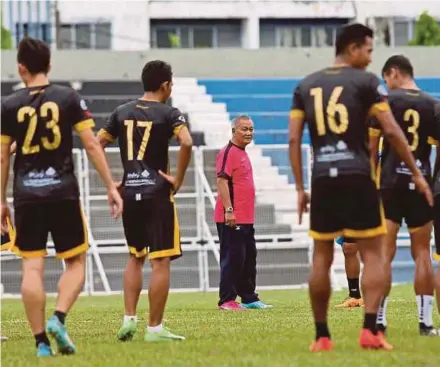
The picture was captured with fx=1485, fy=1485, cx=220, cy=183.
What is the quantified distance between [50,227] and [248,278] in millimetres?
6906

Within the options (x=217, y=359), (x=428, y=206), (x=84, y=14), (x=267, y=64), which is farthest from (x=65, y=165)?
(x=84, y=14)

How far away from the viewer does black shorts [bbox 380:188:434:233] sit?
1091 centimetres

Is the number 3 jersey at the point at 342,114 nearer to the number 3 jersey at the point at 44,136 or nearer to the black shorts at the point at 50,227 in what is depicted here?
the number 3 jersey at the point at 44,136

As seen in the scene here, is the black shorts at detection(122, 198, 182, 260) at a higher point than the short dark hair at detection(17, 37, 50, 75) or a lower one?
lower

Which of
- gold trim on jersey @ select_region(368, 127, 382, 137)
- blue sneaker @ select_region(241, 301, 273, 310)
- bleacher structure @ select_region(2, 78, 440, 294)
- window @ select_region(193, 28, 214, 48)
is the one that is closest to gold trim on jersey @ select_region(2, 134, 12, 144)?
gold trim on jersey @ select_region(368, 127, 382, 137)

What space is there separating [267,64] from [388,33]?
16595 millimetres

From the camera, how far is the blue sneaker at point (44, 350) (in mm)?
9797

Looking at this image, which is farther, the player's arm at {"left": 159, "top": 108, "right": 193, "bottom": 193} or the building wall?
the building wall

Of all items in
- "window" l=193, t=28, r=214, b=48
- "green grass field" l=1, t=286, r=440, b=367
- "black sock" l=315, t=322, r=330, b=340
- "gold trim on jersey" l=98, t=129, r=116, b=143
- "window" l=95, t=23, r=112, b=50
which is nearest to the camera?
"green grass field" l=1, t=286, r=440, b=367

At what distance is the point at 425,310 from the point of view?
432 inches

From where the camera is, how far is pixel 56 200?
9.98 metres

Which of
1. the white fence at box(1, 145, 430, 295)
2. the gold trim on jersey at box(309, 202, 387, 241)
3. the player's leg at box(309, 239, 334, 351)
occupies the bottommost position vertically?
the white fence at box(1, 145, 430, 295)

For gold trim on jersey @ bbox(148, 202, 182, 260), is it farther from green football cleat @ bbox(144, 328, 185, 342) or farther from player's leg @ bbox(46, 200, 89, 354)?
player's leg @ bbox(46, 200, 89, 354)

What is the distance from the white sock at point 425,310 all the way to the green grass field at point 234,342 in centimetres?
17
